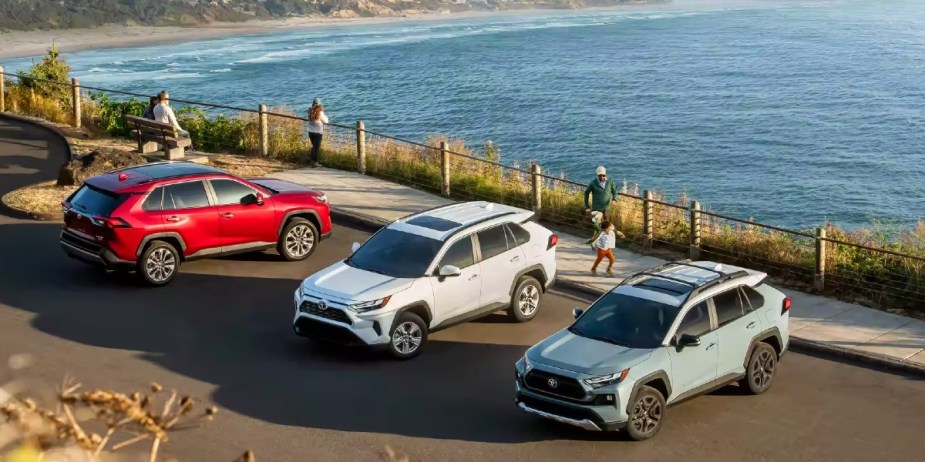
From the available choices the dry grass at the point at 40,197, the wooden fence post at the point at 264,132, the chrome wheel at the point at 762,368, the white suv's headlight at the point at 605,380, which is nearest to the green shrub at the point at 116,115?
the wooden fence post at the point at 264,132

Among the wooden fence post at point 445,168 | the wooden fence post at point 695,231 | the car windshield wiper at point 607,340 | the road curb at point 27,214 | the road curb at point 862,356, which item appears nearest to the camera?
the car windshield wiper at point 607,340

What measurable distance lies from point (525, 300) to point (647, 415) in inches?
182

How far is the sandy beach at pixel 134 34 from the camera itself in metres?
97.2

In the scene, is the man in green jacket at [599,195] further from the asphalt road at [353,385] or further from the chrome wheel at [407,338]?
the chrome wheel at [407,338]

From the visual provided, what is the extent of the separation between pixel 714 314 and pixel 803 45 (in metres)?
94.1

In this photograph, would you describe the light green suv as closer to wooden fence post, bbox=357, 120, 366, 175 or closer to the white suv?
the white suv

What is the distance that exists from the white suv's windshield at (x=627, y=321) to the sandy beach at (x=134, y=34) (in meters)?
81.6

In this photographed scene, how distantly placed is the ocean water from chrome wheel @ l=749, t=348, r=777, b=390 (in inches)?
1123

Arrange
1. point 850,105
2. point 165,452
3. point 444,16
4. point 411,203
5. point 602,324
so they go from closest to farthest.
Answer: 1. point 165,452
2. point 602,324
3. point 411,203
4. point 850,105
5. point 444,16

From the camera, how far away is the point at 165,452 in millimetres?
13234

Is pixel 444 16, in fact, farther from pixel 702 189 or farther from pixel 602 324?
pixel 602 324

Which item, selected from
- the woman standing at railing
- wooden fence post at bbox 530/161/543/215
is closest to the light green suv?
wooden fence post at bbox 530/161/543/215

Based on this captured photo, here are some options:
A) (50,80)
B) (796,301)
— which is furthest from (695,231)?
(50,80)

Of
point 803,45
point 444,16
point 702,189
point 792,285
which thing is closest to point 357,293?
point 792,285
